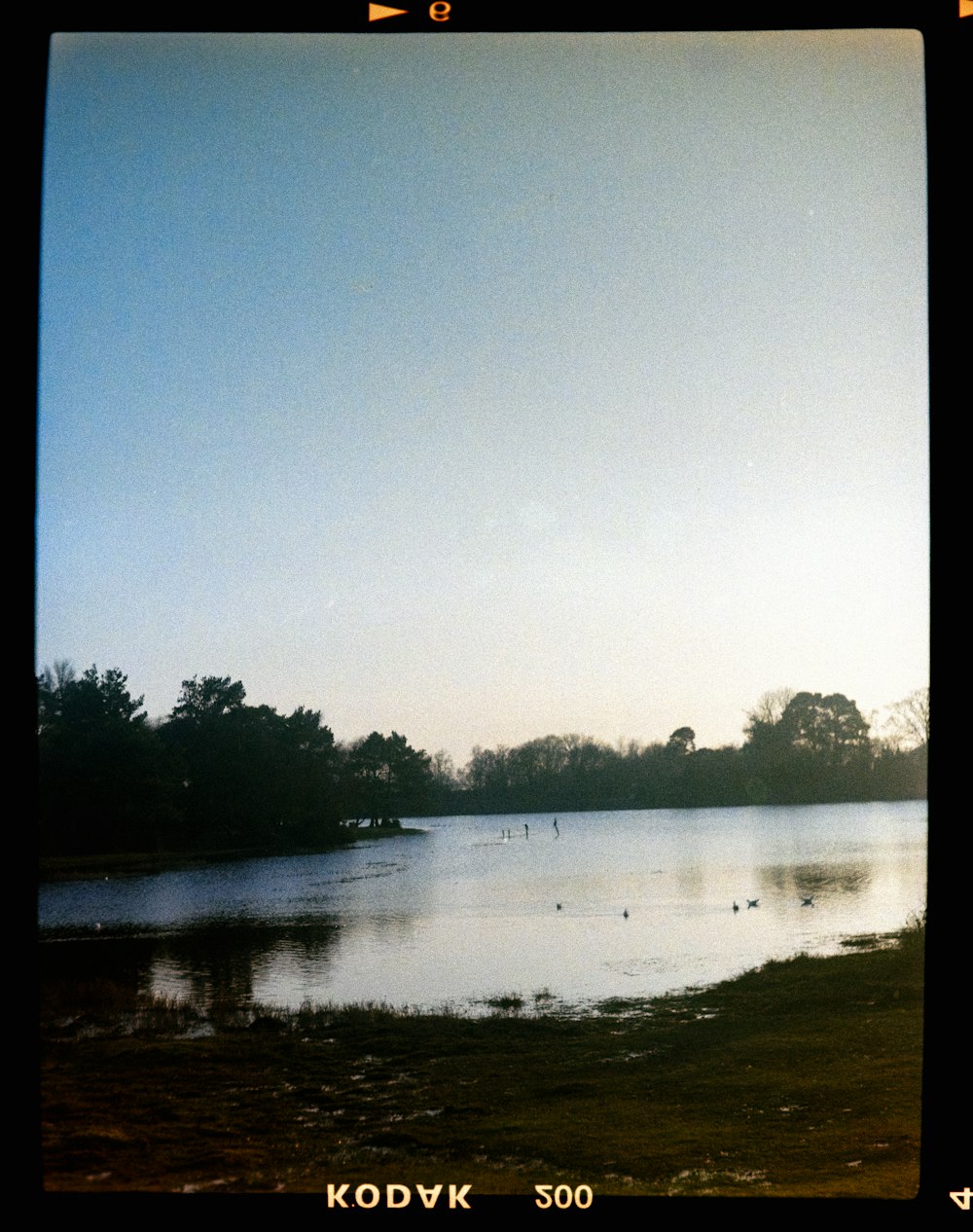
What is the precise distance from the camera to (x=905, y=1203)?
1.61m

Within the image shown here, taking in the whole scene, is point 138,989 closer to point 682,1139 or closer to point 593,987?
point 593,987

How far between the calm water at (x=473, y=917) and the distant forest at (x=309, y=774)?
142 mm

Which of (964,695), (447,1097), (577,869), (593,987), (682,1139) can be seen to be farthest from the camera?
(577,869)

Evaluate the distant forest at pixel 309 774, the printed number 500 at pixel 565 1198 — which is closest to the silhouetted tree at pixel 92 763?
the distant forest at pixel 309 774

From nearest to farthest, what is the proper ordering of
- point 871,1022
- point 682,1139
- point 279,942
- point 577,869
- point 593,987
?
1. point 682,1139
2. point 871,1022
3. point 593,987
4. point 279,942
5. point 577,869

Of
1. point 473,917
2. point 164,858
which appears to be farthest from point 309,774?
point 473,917

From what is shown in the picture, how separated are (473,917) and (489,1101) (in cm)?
121

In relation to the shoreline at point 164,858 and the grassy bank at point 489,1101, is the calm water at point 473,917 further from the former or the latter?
the grassy bank at point 489,1101

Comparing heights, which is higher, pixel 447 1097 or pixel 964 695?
pixel 964 695

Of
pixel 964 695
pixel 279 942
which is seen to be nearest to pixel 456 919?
pixel 279 942

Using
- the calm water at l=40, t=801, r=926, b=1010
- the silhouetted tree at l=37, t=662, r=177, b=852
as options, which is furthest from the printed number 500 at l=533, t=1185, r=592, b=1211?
the silhouetted tree at l=37, t=662, r=177, b=852

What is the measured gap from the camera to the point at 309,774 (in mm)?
2576

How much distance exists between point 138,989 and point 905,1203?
2.35 metres

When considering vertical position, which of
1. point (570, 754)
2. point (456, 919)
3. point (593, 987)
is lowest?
point (593, 987)
